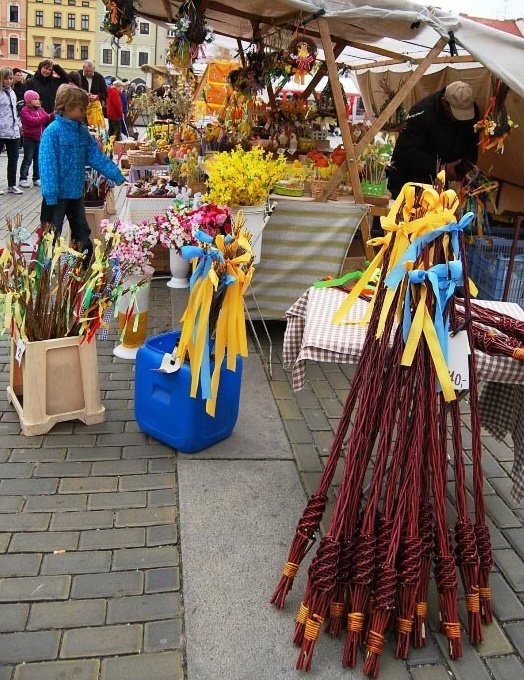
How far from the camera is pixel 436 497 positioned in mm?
2289

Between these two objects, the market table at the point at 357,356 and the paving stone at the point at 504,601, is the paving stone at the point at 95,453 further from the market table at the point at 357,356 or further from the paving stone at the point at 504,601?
the paving stone at the point at 504,601

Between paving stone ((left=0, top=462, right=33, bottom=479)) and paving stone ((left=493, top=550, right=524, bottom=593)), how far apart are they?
2198 mm

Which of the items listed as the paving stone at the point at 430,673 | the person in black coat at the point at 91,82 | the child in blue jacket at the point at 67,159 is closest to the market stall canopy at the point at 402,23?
the child in blue jacket at the point at 67,159

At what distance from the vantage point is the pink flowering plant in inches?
155

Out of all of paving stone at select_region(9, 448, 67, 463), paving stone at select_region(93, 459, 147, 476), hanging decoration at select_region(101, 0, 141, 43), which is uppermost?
hanging decoration at select_region(101, 0, 141, 43)

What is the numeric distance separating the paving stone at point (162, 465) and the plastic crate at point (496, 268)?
12.4 feet

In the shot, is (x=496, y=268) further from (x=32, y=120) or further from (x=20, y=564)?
(x=32, y=120)

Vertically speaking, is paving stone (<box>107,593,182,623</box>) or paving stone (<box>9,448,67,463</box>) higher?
paving stone (<box>9,448,67,463</box>)

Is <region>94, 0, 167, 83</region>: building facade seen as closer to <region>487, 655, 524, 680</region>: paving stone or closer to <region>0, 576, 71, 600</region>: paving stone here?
<region>0, 576, 71, 600</region>: paving stone

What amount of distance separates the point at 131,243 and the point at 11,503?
172 centimetres

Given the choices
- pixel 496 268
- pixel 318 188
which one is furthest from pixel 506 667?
pixel 496 268

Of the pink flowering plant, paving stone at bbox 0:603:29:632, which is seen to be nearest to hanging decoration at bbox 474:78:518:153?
the pink flowering plant

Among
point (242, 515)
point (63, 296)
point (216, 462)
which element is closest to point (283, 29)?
point (63, 296)

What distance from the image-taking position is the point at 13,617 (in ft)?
7.75
